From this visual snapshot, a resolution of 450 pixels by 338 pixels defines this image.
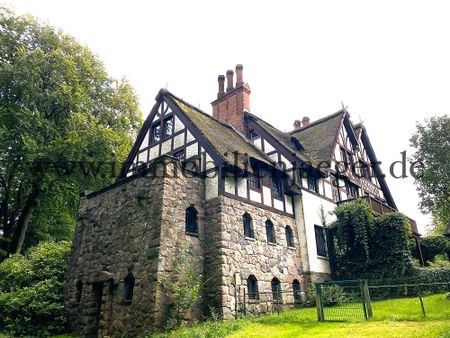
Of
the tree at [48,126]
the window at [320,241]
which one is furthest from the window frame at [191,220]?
the tree at [48,126]

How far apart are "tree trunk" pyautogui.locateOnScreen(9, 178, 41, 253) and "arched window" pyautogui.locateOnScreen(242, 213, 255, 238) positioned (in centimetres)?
1412

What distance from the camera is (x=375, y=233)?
19750 millimetres

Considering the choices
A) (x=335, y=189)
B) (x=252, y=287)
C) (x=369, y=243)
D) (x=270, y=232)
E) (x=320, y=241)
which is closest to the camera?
(x=252, y=287)

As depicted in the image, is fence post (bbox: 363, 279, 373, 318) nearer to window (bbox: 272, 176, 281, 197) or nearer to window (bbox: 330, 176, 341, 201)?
window (bbox: 272, 176, 281, 197)

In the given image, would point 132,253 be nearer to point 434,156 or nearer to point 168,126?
point 168,126

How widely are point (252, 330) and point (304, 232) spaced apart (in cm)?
836

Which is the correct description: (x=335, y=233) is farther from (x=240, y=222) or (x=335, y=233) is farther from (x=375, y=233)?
(x=240, y=222)

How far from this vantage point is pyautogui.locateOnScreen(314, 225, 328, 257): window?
20.3 metres

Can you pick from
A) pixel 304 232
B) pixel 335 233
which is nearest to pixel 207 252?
pixel 304 232

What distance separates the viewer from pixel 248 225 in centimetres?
Result: 1703

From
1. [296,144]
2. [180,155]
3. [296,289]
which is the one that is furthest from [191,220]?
[296,144]

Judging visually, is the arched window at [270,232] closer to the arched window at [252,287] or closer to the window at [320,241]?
the arched window at [252,287]

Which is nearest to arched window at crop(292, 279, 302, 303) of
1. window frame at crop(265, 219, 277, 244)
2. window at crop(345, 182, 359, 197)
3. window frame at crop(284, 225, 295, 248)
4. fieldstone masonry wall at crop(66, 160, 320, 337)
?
fieldstone masonry wall at crop(66, 160, 320, 337)

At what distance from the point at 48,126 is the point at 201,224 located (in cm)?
1236
